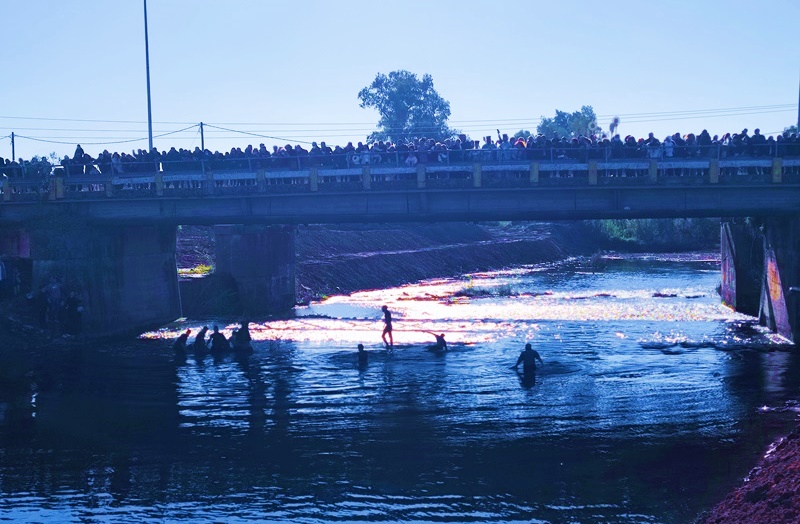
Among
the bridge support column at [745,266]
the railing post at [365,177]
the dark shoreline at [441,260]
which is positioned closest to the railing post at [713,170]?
the bridge support column at [745,266]

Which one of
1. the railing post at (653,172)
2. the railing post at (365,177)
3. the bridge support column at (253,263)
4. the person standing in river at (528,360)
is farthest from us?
the bridge support column at (253,263)

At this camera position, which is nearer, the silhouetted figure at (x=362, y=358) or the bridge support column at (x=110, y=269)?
the silhouetted figure at (x=362, y=358)

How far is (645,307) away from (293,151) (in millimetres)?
23957

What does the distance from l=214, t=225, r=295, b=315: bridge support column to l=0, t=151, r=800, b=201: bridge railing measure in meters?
8.95

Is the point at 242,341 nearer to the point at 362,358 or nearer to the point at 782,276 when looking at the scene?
the point at 362,358

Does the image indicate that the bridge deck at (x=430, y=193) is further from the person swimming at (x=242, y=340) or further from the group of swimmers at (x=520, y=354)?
the person swimming at (x=242, y=340)

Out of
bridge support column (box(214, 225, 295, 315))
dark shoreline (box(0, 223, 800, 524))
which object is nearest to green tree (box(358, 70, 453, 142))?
dark shoreline (box(0, 223, 800, 524))

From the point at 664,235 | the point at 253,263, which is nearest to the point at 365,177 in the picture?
the point at 253,263

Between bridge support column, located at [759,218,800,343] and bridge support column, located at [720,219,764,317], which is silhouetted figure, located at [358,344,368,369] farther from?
bridge support column, located at [720,219,764,317]

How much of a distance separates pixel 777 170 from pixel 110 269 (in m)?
32.0

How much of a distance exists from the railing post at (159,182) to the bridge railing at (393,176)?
0.05 m

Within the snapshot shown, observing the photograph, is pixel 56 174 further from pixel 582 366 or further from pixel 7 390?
pixel 582 366

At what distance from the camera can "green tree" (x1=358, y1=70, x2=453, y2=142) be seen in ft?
469

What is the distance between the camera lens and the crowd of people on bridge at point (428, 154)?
36906 mm
